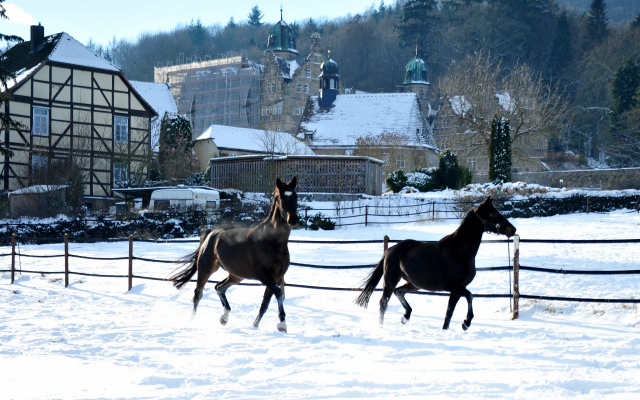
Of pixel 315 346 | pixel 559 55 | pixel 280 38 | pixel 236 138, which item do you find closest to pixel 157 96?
pixel 236 138

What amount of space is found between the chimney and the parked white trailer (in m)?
16.9

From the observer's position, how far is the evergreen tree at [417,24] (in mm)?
96750

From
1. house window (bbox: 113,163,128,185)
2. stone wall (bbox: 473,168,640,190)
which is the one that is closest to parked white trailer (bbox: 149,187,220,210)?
house window (bbox: 113,163,128,185)

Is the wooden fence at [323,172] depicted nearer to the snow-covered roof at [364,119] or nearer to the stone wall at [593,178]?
the stone wall at [593,178]

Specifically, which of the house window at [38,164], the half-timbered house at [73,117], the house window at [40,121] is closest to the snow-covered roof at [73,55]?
the half-timbered house at [73,117]

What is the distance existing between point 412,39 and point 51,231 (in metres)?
81.3

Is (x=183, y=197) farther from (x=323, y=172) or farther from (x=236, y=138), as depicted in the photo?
(x=236, y=138)

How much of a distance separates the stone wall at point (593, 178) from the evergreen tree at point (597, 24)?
121 ft

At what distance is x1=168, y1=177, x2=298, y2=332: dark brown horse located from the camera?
8.03m

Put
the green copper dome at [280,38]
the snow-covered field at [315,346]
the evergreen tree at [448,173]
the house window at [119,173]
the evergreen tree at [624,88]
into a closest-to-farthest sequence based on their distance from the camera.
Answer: the snow-covered field at [315,346]
the evergreen tree at [448,173]
the house window at [119,173]
the evergreen tree at [624,88]
the green copper dome at [280,38]

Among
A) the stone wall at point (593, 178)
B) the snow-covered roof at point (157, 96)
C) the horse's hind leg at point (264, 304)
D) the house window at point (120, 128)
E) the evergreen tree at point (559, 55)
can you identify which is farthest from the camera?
the evergreen tree at point (559, 55)

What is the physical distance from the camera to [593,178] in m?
41.0

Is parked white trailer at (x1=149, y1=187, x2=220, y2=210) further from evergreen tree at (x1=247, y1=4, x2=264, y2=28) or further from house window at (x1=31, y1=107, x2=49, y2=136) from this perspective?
evergreen tree at (x1=247, y1=4, x2=264, y2=28)

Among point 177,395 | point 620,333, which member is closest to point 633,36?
point 620,333
